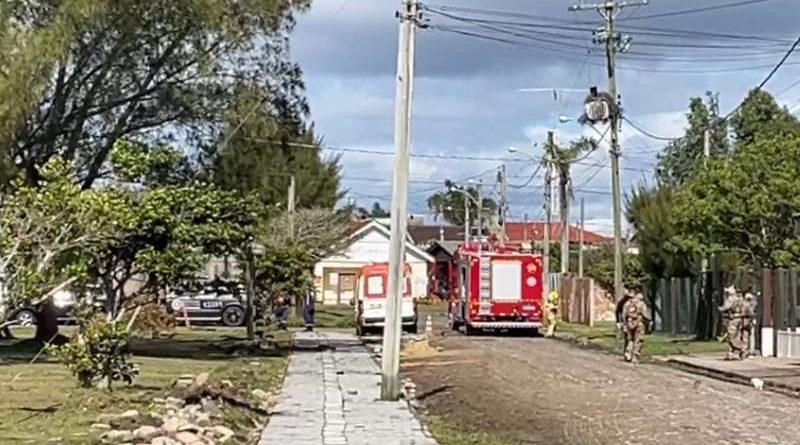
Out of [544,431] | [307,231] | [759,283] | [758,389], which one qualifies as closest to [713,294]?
[759,283]

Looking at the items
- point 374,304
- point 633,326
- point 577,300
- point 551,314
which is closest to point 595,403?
point 633,326

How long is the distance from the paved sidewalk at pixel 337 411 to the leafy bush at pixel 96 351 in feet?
8.36

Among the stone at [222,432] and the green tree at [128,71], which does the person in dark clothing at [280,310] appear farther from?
the stone at [222,432]

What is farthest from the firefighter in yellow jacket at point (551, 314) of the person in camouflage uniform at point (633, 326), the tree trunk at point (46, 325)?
the tree trunk at point (46, 325)

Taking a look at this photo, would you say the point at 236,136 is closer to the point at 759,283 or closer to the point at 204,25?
the point at 204,25

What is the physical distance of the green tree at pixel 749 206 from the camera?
40938 millimetres

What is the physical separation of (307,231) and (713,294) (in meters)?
33.6

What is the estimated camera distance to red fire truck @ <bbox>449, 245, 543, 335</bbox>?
2018 inches

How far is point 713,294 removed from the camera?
44812mm

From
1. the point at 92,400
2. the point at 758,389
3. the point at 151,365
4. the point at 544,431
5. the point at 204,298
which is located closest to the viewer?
the point at 544,431

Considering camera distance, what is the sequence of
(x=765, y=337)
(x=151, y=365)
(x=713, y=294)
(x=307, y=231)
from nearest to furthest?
1. (x=151, y=365)
2. (x=765, y=337)
3. (x=713, y=294)
4. (x=307, y=231)

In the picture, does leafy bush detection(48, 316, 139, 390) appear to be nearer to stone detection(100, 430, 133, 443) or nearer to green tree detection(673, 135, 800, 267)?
stone detection(100, 430, 133, 443)

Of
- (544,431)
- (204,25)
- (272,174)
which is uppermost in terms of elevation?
(204,25)

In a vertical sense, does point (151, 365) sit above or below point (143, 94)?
below
